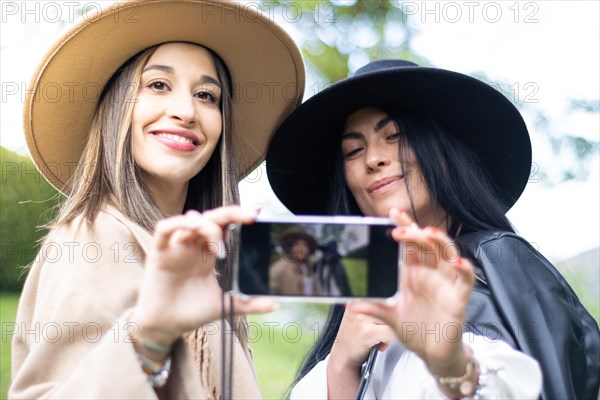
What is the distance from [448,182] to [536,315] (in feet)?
2.15

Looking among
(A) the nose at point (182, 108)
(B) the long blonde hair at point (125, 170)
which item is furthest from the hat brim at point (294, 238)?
(A) the nose at point (182, 108)

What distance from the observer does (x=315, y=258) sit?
1.62m

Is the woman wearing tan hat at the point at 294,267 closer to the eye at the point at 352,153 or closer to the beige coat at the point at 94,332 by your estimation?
the beige coat at the point at 94,332

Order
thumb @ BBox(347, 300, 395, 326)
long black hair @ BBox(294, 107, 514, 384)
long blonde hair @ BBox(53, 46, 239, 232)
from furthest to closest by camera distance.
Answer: long black hair @ BBox(294, 107, 514, 384) < long blonde hair @ BBox(53, 46, 239, 232) < thumb @ BBox(347, 300, 395, 326)

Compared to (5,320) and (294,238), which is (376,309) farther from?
(5,320)

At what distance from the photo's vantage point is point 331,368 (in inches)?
97.7

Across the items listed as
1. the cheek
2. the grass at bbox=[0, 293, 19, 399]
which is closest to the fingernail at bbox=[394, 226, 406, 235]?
the cheek

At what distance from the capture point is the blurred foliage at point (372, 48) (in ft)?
16.3

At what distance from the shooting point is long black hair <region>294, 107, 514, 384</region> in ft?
8.75

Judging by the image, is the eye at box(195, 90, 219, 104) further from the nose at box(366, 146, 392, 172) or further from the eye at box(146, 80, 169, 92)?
the nose at box(366, 146, 392, 172)

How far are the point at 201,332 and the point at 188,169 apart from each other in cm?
49

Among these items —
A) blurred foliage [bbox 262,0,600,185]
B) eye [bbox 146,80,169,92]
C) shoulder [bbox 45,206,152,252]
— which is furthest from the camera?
blurred foliage [bbox 262,0,600,185]

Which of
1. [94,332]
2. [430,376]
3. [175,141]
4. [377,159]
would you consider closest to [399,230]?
[430,376]

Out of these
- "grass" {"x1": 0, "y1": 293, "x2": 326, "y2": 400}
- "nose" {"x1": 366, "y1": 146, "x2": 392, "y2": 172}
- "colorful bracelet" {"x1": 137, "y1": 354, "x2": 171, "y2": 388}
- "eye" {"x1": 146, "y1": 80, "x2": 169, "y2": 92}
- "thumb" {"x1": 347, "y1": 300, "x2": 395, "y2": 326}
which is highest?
"eye" {"x1": 146, "y1": 80, "x2": 169, "y2": 92}
